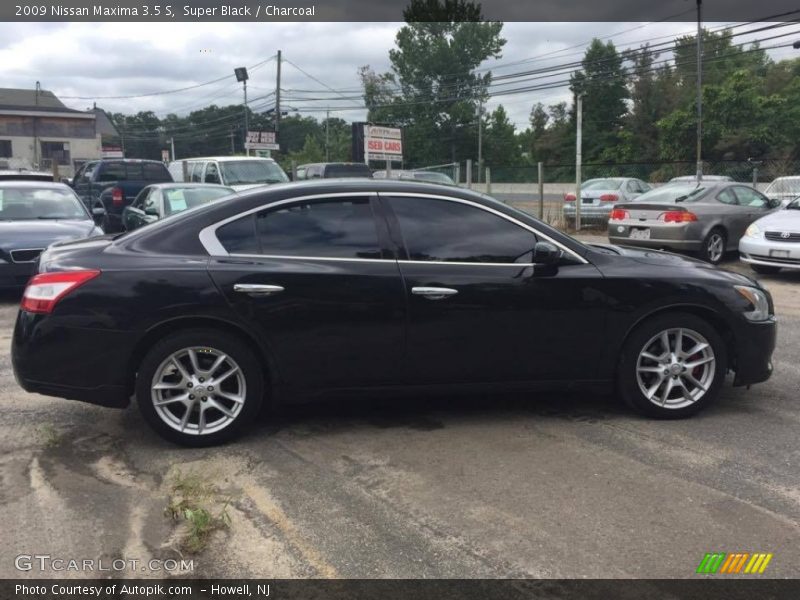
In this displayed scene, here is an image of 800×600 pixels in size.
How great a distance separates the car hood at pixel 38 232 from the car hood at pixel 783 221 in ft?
31.5

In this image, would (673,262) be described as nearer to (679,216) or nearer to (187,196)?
(679,216)

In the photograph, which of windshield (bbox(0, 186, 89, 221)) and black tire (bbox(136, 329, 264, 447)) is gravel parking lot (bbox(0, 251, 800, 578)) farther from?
windshield (bbox(0, 186, 89, 221))

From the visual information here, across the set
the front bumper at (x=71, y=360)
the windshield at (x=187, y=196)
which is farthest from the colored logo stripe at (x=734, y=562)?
the windshield at (x=187, y=196)

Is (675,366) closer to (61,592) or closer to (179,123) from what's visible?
(61,592)

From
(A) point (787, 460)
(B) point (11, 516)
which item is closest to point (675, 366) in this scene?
(A) point (787, 460)

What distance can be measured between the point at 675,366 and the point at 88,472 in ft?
12.0

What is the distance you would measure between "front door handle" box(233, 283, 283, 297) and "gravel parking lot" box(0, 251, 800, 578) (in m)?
0.94

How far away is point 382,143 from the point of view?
62.1ft

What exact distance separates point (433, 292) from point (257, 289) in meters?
1.06

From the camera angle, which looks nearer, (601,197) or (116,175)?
(116,175)

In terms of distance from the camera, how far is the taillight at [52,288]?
13.7 feet

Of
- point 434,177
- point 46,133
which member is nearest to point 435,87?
point 46,133

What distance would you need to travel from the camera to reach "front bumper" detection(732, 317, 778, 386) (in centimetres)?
479

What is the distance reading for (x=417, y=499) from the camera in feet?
12.0
